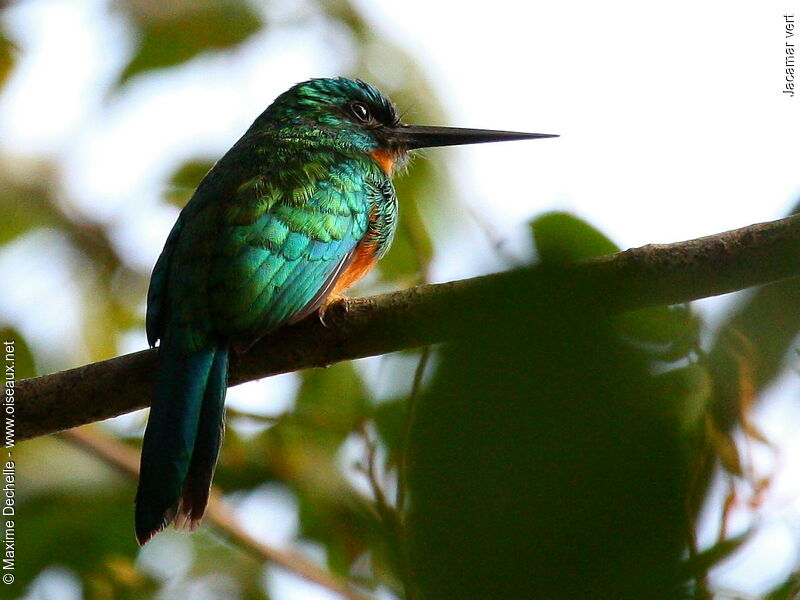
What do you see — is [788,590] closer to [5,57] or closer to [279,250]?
[279,250]

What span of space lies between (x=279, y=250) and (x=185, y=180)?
6.31 ft

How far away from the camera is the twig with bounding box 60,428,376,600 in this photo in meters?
2.79

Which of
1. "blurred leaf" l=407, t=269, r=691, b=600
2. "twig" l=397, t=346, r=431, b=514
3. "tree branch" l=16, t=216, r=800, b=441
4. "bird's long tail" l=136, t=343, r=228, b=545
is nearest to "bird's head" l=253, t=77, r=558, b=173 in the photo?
"tree branch" l=16, t=216, r=800, b=441

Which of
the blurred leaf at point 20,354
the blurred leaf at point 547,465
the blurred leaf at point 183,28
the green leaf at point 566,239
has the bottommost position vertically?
the blurred leaf at point 20,354

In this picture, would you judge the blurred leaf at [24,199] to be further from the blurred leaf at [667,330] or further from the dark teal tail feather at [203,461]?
the blurred leaf at [667,330]

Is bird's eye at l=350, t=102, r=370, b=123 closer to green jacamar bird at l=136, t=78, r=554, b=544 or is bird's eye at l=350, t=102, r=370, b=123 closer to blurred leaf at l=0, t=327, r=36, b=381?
green jacamar bird at l=136, t=78, r=554, b=544

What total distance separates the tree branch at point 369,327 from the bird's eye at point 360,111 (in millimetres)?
1758

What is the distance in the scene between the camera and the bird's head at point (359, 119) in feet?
13.1

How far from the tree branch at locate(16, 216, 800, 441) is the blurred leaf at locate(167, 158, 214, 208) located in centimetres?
193

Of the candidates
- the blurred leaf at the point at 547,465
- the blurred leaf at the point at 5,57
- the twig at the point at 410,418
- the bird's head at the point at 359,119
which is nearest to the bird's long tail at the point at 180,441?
the twig at the point at 410,418

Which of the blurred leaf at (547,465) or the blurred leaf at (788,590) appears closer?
the blurred leaf at (547,465)

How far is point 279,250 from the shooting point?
2.71 metres

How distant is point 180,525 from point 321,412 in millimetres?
1074

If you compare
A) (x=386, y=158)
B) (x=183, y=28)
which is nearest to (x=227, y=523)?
(x=386, y=158)
